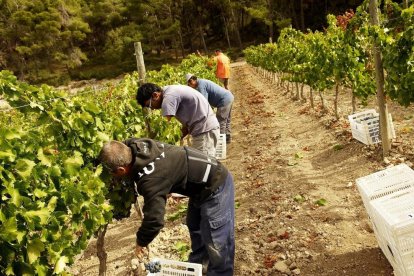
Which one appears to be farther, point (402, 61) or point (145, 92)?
point (402, 61)

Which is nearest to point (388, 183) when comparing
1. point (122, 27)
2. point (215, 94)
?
point (215, 94)

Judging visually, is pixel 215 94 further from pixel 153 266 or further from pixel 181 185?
pixel 153 266

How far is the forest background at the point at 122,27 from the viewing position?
145ft

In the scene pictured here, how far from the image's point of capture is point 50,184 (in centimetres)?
315

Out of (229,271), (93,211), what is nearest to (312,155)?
(229,271)

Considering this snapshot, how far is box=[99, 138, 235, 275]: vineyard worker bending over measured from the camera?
308 centimetres

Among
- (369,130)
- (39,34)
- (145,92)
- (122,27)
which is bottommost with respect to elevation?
(369,130)

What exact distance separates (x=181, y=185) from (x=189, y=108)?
182 cm

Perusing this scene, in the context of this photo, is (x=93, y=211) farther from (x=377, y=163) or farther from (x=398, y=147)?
(x=398, y=147)

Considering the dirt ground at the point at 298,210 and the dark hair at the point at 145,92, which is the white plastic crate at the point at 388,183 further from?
the dark hair at the point at 145,92

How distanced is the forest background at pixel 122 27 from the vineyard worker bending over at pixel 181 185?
38.2 metres

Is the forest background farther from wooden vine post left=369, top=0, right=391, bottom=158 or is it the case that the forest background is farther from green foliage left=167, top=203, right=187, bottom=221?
green foliage left=167, top=203, right=187, bottom=221

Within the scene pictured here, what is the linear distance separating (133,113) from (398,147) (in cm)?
411

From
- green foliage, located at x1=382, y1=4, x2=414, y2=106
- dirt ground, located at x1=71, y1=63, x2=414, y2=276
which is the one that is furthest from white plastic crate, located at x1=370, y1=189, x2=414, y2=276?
green foliage, located at x1=382, y1=4, x2=414, y2=106
